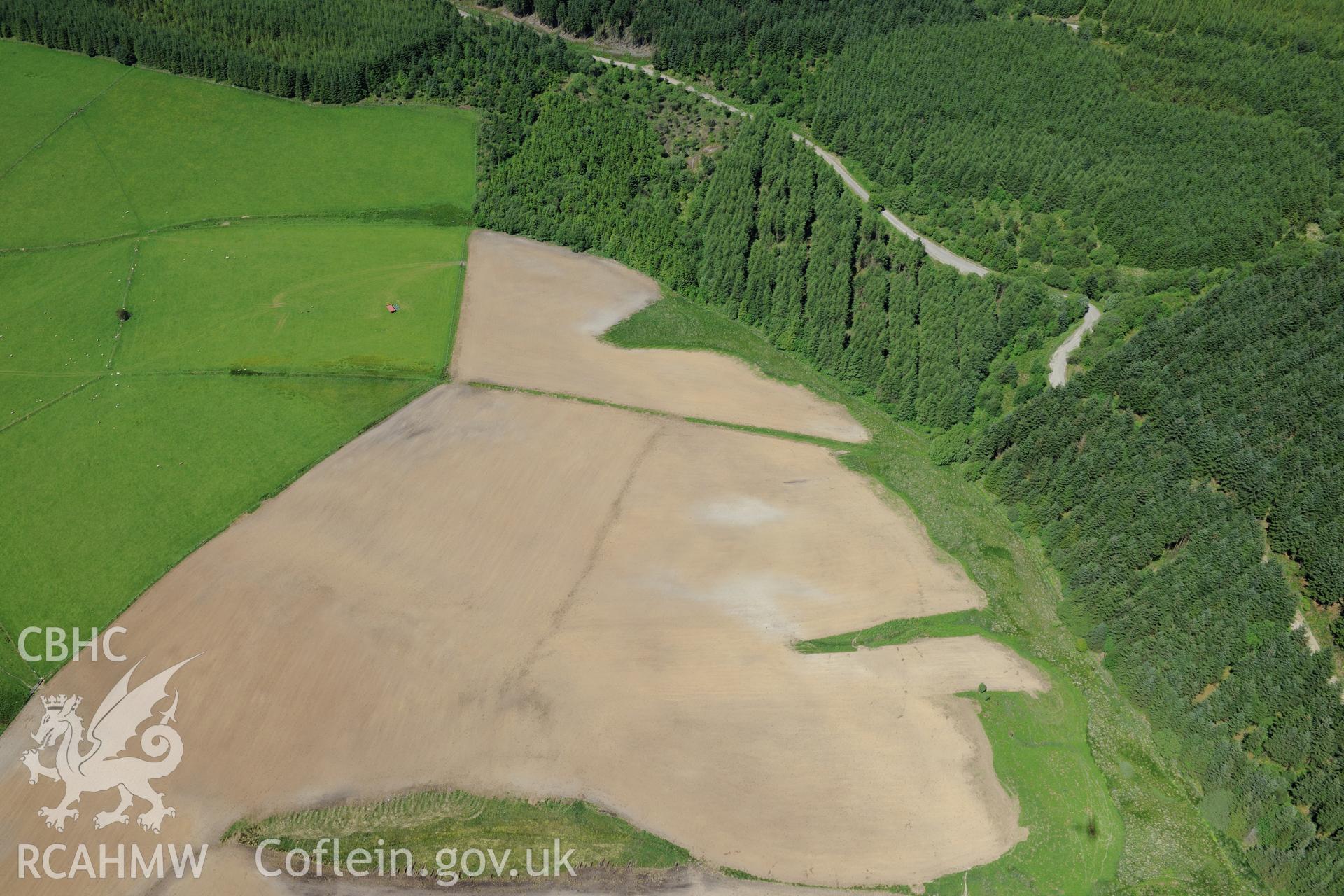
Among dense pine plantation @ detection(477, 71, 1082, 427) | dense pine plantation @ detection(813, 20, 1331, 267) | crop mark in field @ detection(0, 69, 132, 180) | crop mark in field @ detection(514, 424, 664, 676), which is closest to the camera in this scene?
crop mark in field @ detection(514, 424, 664, 676)

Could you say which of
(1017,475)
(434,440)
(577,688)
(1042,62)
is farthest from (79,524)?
(1042,62)

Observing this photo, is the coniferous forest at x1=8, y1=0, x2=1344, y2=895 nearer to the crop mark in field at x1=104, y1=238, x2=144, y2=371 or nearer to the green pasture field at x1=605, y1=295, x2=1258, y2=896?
the green pasture field at x1=605, y1=295, x2=1258, y2=896

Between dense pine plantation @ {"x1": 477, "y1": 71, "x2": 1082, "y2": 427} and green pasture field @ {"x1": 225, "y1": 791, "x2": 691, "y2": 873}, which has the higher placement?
dense pine plantation @ {"x1": 477, "y1": 71, "x2": 1082, "y2": 427}

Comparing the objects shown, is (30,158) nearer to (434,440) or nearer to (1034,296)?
(434,440)

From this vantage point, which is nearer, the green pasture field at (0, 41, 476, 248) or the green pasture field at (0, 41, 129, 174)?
the green pasture field at (0, 41, 476, 248)

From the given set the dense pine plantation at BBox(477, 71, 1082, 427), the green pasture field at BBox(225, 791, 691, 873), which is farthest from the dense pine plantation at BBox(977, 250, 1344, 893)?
the green pasture field at BBox(225, 791, 691, 873)

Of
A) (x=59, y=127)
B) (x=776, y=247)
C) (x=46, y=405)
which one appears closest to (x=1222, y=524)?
(x=776, y=247)

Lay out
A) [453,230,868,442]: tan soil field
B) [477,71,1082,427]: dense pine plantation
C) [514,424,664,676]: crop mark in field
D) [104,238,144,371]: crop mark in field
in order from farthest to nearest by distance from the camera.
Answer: [477,71,1082,427]: dense pine plantation → [453,230,868,442]: tan soil field → [104,238,144,371]: crop mark in field → [514,424,664,676]: crop mark in field
